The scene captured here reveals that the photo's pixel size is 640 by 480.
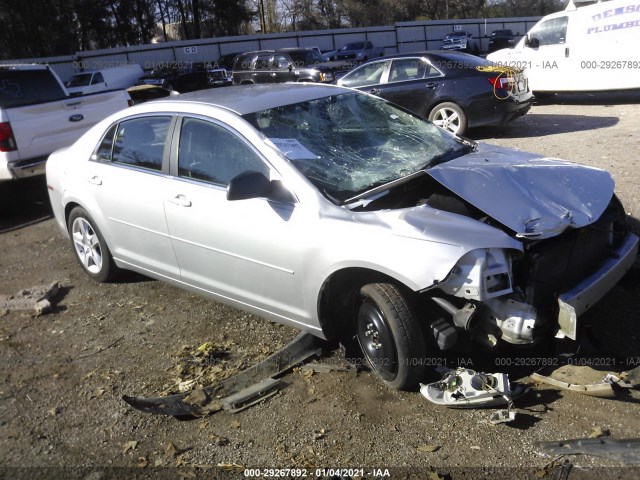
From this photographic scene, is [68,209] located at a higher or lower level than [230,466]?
higher

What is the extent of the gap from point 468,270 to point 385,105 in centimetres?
219

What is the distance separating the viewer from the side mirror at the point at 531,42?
13375 mm

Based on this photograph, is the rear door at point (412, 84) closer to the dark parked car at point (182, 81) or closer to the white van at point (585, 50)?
the white van at point (585, 50)

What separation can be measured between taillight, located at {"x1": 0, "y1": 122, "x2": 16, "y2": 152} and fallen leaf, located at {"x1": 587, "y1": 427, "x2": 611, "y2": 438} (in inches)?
288

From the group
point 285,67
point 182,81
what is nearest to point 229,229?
point 285,67

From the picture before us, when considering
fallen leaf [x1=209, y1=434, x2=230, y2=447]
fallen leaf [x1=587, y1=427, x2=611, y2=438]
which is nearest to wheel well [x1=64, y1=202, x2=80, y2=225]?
fallen leaf [x1=209, y1=434, x2=230, y2=447]

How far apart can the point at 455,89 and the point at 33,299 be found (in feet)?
24.3

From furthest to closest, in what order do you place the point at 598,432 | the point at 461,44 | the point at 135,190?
the point at 461,44 → the point at 135,190 → the point at 598,432

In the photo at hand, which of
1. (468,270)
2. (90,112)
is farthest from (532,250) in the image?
(90,112)

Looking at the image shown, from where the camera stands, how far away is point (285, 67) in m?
19.5

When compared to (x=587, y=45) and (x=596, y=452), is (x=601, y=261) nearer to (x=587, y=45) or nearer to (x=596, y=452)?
(x=596, y=452)

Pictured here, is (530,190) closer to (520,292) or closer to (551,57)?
(520,292)

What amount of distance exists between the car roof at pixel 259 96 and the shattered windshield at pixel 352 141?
71 mm

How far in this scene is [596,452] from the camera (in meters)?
2.91
